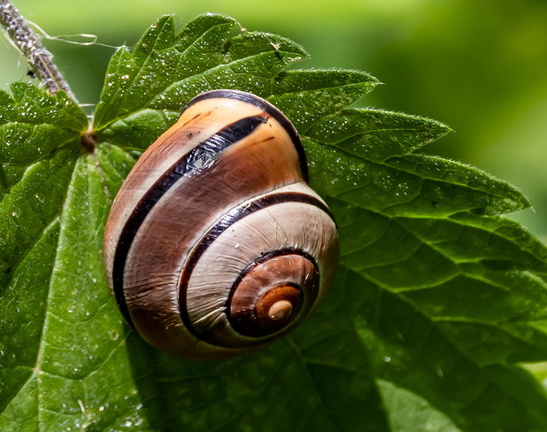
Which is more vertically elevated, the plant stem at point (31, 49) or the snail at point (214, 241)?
the plant stem at point (31, 49)

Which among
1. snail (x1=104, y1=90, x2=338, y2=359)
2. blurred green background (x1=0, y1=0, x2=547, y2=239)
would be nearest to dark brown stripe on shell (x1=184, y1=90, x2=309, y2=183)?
snail (x1=104, y1=90, x2=338, y2=359)

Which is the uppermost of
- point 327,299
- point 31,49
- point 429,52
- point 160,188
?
point 31,49

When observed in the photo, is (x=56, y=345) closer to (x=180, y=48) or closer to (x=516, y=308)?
(x=180, y=48)

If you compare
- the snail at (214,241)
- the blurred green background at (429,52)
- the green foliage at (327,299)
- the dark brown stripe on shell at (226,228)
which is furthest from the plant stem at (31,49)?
the blurred green background at (429,52)

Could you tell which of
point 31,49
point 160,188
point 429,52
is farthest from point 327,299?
point 429,52

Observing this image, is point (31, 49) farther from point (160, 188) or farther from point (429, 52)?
point (429, 52)

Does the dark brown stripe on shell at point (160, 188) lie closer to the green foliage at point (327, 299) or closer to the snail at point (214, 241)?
the snail at point (214, 241)
